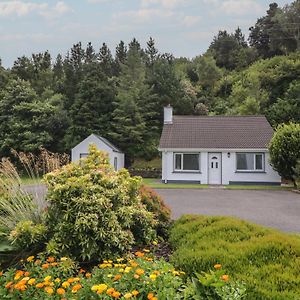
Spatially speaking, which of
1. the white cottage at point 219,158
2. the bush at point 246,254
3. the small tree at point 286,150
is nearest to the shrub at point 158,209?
the bush at point 246,254

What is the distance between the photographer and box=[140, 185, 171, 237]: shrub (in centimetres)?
722

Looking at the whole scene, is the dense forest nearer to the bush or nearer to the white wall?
the white wall

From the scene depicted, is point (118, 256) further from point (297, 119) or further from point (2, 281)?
point (297, 119)

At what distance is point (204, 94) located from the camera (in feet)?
171

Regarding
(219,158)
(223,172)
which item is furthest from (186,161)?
(223,172)

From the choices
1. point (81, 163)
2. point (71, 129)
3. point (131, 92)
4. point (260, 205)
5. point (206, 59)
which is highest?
point (206, 59)

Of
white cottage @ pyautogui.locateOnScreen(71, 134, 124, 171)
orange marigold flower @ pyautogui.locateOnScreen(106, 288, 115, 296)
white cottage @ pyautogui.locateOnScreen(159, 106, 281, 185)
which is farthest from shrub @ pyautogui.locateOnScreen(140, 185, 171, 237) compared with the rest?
white cottage @ pyautogui.locateOnScreen(71, 134, 124, 171)

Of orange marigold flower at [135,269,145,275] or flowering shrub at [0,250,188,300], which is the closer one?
flowering shrub at [0,250,188,300]

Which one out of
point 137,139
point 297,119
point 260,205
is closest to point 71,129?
point 137,139

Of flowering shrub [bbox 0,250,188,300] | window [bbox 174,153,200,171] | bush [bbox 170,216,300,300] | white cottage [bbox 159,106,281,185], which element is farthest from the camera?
window [bbox 174,153,200,171]

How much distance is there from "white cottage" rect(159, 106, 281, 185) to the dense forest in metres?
8.28

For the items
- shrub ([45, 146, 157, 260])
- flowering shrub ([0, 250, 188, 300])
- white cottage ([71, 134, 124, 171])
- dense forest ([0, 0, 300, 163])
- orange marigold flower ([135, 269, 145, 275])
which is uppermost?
dense forest ([0, 0, 300, 163])

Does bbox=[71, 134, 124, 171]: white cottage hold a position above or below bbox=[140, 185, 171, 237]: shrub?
above

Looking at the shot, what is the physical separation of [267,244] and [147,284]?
2068mm
